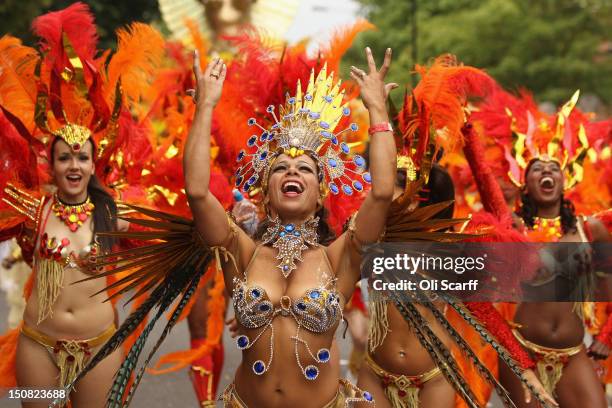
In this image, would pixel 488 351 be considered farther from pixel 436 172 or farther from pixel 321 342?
pixel 321 342

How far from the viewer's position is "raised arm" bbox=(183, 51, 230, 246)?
3.57 m

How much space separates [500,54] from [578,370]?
23.1m

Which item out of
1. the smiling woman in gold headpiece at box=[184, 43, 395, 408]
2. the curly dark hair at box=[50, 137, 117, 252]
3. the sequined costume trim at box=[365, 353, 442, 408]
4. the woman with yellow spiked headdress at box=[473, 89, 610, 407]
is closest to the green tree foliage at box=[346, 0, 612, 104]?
the woman with yellow spiked headdress at box=[473, 89, 610, 407]

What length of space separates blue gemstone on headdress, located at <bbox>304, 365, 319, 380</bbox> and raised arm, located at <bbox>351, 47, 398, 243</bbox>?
534mm

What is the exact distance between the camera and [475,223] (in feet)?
17.7

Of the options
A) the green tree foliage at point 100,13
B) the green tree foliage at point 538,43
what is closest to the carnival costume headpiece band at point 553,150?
the green tree foliage at point 100,13

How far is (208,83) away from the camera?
3.67 meters

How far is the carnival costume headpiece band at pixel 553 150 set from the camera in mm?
6379

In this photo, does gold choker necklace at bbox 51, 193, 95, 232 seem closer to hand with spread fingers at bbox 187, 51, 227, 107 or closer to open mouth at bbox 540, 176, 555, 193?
hand with spread fingers at bbox 187, 51, 227, 107

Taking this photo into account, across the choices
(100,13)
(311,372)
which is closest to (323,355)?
(311,372)

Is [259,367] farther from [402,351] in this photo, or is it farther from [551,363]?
[551,363]

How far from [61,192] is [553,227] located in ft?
9.75

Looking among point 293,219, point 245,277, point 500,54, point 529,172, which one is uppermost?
point 500,54

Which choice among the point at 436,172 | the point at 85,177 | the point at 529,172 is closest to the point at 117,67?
the point at 85,177
